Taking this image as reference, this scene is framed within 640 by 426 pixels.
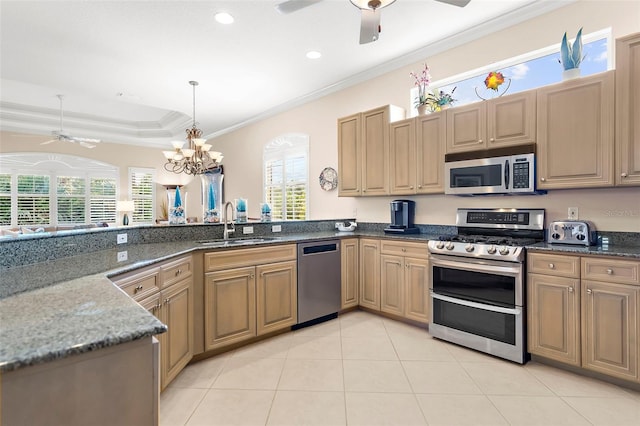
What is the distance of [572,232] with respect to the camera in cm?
255

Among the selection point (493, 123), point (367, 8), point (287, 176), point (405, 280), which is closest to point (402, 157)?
point (493, 123)

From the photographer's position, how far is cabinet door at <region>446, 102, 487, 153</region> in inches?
117

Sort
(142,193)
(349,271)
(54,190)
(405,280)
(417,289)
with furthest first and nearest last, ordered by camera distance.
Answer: (142,193), (54,190), (349,271), (405,280), (417,289)

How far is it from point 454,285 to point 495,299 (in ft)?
1.15

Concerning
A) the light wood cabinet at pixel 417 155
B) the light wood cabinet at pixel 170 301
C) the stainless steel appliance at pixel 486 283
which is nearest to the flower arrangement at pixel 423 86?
the light wood cabinet at pixel 417 155

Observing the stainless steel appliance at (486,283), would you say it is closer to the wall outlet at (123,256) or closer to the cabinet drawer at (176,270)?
the cabinet drawer at (176,270)

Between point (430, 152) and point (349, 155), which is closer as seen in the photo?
point (430, 152)

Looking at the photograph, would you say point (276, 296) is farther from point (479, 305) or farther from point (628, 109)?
point (628, 109)

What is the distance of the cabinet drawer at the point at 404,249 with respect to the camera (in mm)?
3145

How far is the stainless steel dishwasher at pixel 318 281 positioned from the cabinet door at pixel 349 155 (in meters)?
0.92

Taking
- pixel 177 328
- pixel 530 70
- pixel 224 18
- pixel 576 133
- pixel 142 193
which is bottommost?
pixel 177 328

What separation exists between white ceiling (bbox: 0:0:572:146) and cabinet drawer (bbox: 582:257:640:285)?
229cm

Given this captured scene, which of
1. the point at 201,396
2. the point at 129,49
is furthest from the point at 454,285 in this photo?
the point at 129,49

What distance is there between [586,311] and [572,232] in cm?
65
